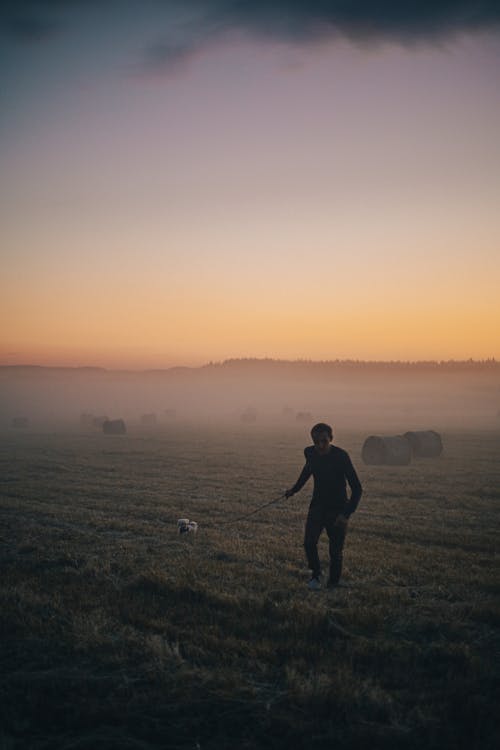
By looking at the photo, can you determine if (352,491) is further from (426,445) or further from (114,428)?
(114,428)

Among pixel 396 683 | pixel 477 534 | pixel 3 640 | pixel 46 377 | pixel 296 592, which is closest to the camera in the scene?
pixel 396 683

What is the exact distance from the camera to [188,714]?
4.65 meters

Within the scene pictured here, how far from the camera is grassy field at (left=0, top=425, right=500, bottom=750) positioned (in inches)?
177

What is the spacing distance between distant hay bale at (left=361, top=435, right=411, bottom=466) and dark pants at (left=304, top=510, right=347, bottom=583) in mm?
18633

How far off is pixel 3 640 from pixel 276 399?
146 metres

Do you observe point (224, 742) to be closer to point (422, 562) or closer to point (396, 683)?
point (396, 683)

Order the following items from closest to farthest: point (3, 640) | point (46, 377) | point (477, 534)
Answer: point (3, 640)
point (477, 534)
point (46, 377)

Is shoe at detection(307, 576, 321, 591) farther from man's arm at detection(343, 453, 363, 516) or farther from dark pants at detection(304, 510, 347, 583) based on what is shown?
man's arm at detection(343, 453, 363, 516)

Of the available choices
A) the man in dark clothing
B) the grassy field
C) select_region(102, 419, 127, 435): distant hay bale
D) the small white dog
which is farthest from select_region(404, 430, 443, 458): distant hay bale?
select_region(102, 419, 127, 435): distant hay bale

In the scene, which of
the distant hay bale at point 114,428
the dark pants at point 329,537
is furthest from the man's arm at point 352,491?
the distant hay bale at point 114,428

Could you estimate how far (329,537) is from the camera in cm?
792

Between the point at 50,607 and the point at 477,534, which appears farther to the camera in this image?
the point at 477,534

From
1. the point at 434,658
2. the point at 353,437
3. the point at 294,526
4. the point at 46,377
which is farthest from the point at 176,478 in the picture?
the point at 46,377

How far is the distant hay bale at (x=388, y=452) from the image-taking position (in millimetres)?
25750
